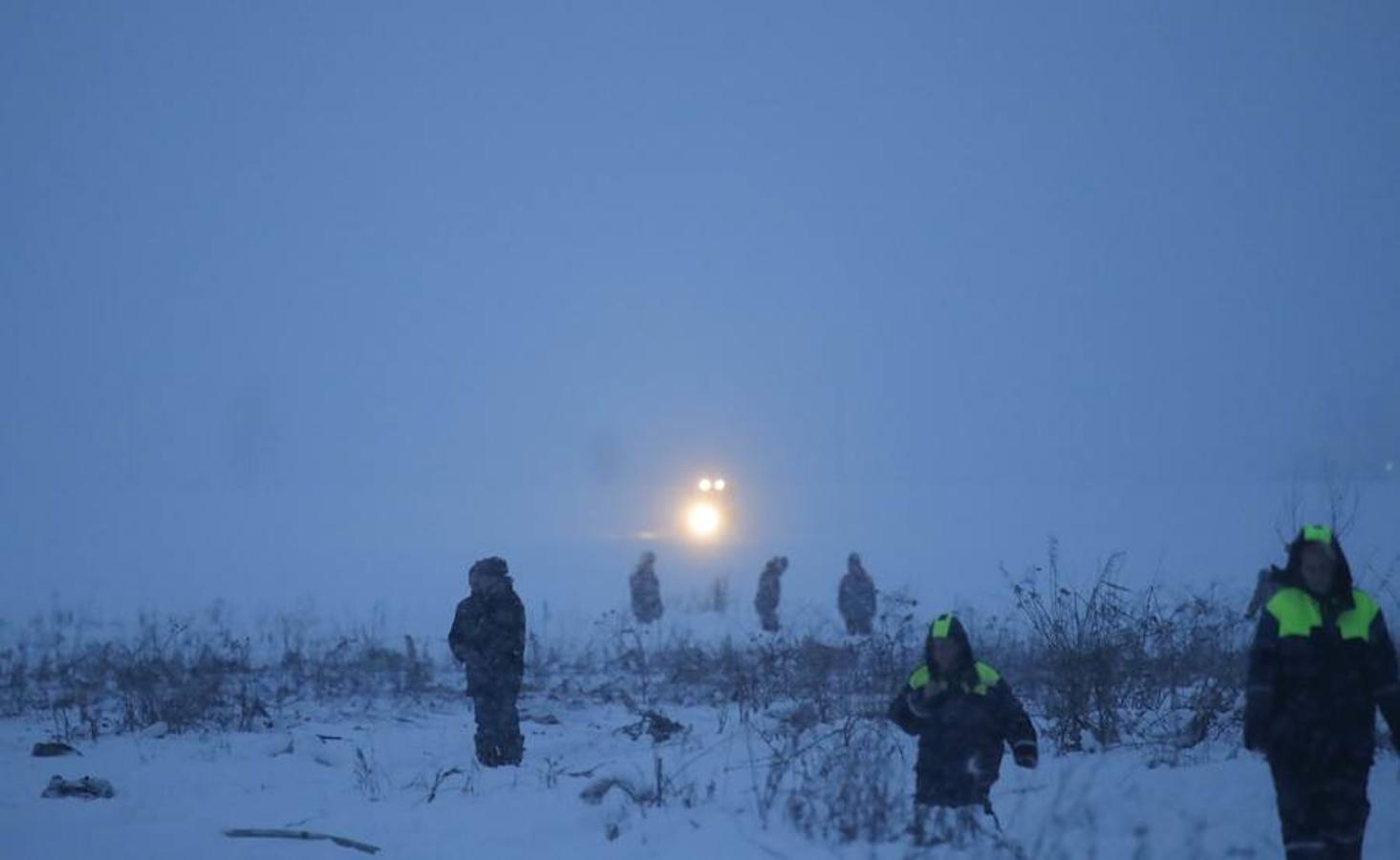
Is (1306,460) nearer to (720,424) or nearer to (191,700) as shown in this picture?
(720,424)

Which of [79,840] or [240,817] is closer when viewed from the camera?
[79,840]

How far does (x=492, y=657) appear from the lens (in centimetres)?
1009

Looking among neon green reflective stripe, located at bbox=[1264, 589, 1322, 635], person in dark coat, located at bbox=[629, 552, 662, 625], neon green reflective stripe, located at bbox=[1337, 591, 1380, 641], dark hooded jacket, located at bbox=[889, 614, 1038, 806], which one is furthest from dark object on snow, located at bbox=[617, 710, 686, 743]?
person in dark coat, located at bbox=[629, 552, 662, 625]

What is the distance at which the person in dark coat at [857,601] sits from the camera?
22984 millimetres

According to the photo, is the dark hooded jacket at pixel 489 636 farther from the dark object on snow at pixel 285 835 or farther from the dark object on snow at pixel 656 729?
the dark object on snow at pixel 285 835

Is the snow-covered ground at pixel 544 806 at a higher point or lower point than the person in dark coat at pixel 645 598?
lower

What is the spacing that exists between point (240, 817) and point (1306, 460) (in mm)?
79734

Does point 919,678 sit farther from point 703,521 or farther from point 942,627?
point 703,521

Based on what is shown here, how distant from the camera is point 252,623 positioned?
24.1 metres

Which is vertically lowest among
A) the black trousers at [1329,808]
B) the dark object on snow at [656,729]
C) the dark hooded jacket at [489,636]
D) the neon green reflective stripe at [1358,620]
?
the dark object on snow at [656,729]

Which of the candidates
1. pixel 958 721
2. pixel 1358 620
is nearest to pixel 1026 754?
pixel 958 721

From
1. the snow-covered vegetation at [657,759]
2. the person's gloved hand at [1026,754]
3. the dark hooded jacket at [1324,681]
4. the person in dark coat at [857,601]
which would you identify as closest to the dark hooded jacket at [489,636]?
the snow-covered vegetation at [657,759]

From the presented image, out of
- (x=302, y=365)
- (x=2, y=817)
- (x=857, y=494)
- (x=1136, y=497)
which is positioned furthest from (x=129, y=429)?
(x=2, y=817)

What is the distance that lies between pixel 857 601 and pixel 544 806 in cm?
1583
